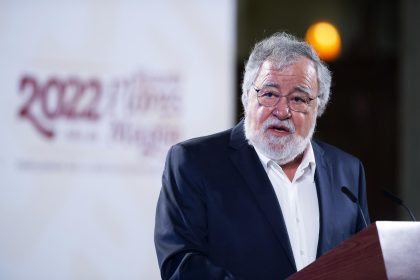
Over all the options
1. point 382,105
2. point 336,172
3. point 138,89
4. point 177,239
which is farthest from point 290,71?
point 382,105

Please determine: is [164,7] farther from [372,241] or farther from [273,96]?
[372,241]

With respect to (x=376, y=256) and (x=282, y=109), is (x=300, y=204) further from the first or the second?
(x=376, y=256)

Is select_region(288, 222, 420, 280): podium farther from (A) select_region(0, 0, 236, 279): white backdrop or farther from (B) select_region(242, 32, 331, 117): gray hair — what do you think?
(A) select_region(0, 0, 236, 279): white backdrop

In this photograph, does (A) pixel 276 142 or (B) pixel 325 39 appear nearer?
(A) pixel 276 142

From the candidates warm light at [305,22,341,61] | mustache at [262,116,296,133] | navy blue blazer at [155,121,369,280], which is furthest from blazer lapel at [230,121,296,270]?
warm light at [305,22,341,61]

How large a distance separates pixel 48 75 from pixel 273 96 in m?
2.06

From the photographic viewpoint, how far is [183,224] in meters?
2.16

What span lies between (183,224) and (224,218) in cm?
12

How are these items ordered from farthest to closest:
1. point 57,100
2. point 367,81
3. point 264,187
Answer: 1. point 367,81
2. point 57,100
3. point 264,187

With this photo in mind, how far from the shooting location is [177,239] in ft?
6.96

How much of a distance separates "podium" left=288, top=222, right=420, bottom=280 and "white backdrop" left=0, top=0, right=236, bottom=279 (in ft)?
7.81

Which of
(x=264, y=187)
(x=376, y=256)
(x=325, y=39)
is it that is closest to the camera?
(x=376, y=256)

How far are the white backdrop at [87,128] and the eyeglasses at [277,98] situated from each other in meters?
1.88

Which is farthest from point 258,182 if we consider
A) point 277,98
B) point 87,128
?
point 87,128
